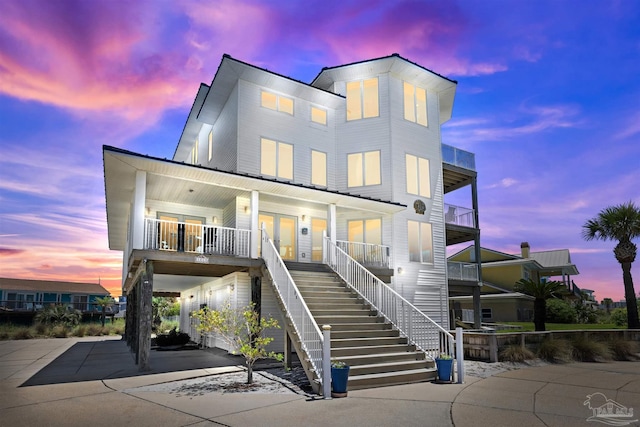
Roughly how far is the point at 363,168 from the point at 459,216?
6.58 m

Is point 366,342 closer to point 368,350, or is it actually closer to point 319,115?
point 368,350

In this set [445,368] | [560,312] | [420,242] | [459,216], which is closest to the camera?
[445,368]

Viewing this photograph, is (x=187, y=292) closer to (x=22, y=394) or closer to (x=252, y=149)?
(x=252, y=149)

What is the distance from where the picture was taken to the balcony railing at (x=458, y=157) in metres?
23.5

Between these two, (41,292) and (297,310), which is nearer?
(297,310)

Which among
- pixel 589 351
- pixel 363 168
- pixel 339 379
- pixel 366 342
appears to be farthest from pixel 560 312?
pixel 339 379

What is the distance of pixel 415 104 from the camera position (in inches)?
874

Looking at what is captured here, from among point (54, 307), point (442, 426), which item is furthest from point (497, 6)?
point (54, 307)

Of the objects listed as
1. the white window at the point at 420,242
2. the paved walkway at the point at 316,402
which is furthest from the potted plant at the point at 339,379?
the white window at the point at 420,242

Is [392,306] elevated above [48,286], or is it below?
below

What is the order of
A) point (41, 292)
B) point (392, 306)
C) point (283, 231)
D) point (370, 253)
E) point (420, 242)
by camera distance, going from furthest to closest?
point (41, 292)
point (420, 242)
point (370, 253)
point (283, 231)
point (392, 306)

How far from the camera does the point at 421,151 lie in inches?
859

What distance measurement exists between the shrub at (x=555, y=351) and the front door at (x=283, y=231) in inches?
379

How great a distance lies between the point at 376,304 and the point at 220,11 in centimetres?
1204
